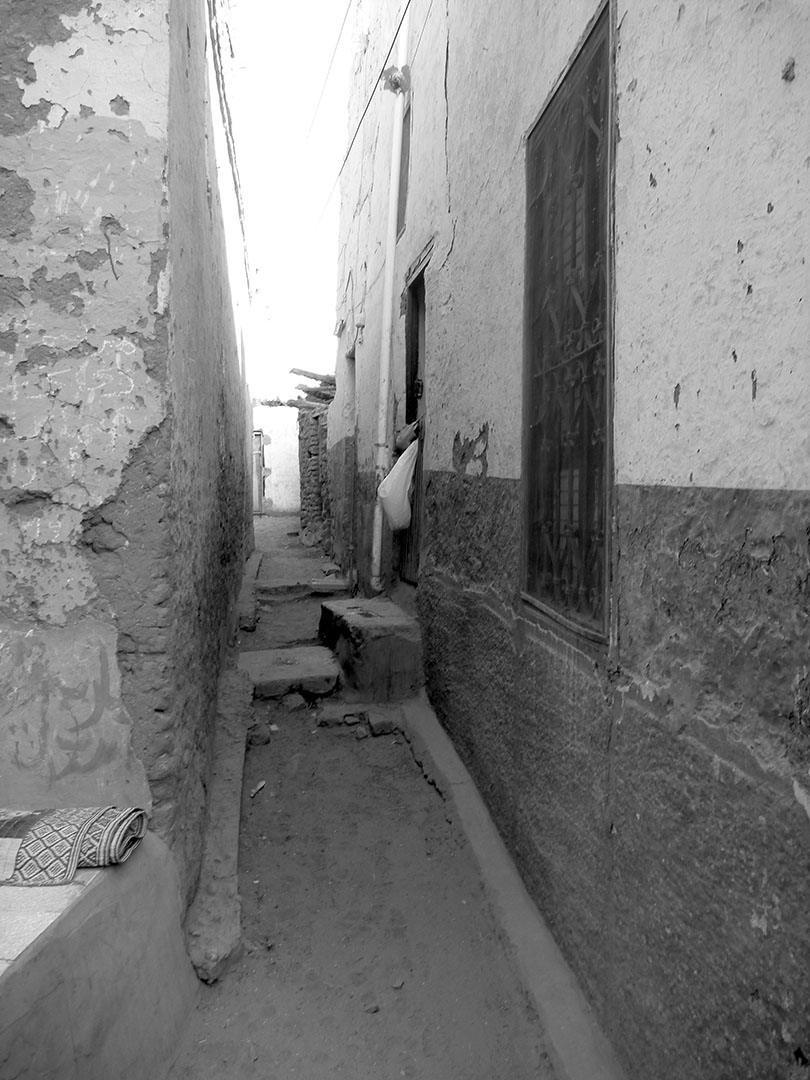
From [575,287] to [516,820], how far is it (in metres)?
1.80

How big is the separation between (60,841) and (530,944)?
1.42 m

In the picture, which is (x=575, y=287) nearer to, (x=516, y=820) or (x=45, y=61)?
(x=45, y=61)

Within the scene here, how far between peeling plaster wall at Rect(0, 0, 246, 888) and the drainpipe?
3385 mm

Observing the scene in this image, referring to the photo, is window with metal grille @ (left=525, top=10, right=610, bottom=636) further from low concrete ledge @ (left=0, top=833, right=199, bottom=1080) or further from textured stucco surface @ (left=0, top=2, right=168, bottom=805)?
low concrete ledge @ (left=0, top=833, right=199, bottom=1080)

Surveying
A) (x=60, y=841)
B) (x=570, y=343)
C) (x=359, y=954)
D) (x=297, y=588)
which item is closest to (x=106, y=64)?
(x=570, y=343)

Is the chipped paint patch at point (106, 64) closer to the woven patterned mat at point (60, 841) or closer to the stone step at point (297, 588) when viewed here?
the woven patterned mat at point (60, 841)

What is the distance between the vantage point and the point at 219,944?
2.17m

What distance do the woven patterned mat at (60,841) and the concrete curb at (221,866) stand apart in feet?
1.86

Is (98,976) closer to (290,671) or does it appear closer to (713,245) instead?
(713,245)

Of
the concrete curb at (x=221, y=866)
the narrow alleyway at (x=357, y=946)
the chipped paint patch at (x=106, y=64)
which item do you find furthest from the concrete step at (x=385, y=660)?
the chipped paint patch at (x=106, y=64)

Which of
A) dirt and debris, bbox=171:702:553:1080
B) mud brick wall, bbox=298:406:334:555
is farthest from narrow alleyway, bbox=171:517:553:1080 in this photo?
mud brick wall, bbox=298:406:334:555

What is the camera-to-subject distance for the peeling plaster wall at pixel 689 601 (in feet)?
3.84

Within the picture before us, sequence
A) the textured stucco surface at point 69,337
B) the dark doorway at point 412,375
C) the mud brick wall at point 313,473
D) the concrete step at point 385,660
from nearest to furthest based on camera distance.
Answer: the textured stucco surface at point 69,337 < the concrete step at point 385,660 < the dark doorway at point 412,375 < the mud brick wall at point 313,473

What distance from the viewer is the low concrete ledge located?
1320 mm
